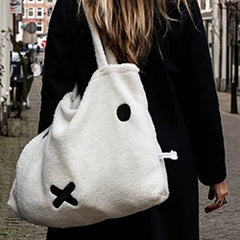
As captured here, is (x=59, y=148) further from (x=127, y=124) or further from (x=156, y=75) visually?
(x=156, y=75)

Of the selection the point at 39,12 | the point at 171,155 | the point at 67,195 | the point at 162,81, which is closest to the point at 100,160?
the point at 67,195

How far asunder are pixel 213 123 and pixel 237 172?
862 centimetres

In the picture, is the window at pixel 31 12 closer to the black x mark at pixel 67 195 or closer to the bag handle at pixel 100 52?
the bag handle at pixel 100 52

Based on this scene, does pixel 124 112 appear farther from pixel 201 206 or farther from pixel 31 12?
pixel 31 12

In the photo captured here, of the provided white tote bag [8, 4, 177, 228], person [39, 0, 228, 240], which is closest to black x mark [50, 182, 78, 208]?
white tote bag [8, 4, 177, 228]

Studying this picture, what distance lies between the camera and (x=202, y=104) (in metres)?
3.27

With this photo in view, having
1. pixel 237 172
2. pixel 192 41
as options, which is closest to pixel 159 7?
pixel 192 41

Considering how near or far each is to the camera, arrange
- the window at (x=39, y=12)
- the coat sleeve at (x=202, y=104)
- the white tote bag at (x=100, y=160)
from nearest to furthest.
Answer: the white tote bag at (x=100, y=160) < the coat sleeve at (x=202, y=104) < the window at (x=39, y=12)

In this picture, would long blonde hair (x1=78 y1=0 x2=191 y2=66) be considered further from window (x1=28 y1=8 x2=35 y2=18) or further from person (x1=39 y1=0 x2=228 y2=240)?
window (x1=28 y1=8 x2=35 y2=18)

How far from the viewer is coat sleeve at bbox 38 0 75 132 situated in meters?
3.29

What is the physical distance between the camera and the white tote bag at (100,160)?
2.98 meters

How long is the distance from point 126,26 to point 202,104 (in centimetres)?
43

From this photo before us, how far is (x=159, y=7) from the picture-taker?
10.5 ft

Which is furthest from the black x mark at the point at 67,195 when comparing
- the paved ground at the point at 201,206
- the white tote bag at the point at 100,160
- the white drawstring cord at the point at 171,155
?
the paved ground at the point at 201,206
